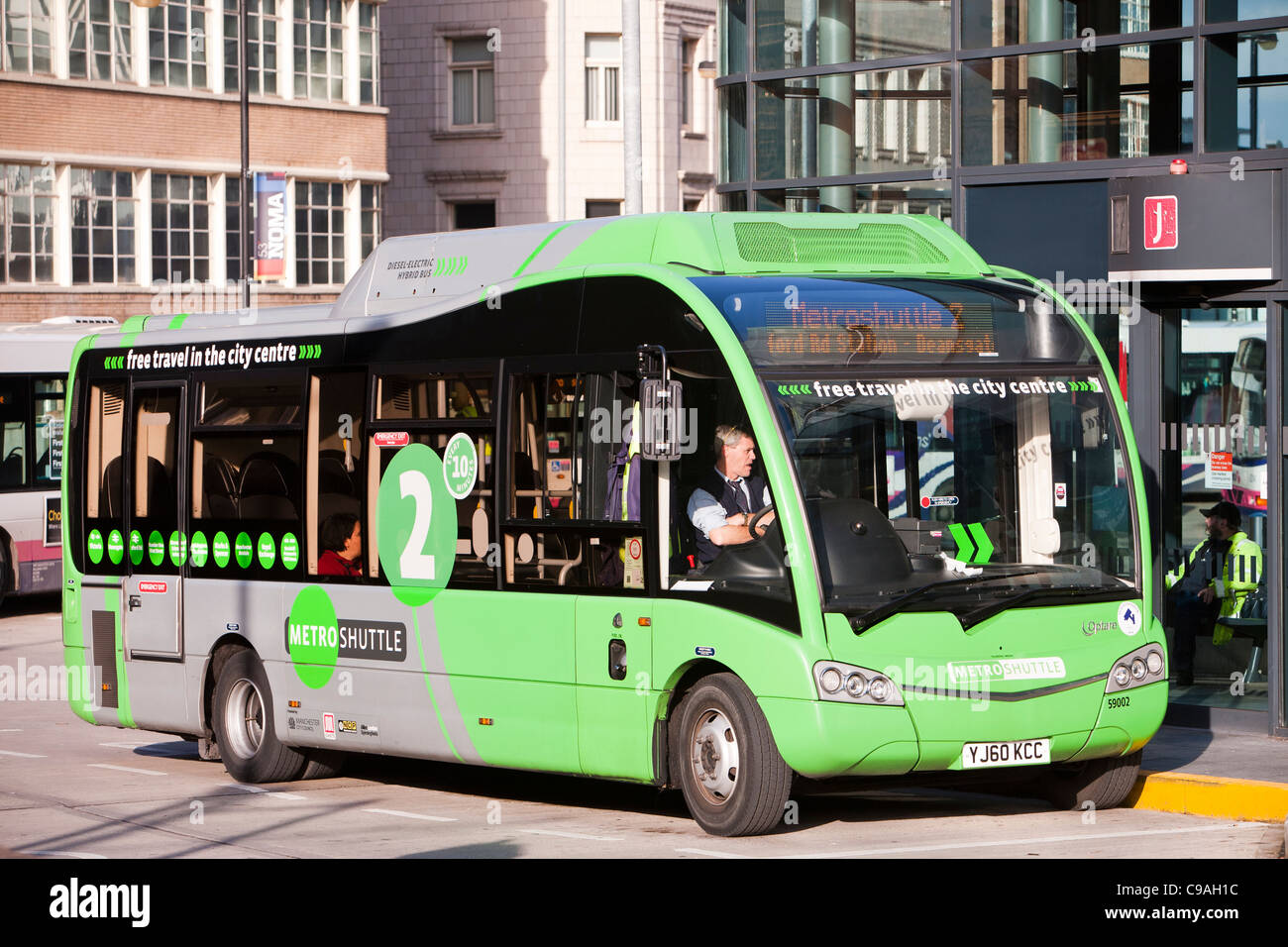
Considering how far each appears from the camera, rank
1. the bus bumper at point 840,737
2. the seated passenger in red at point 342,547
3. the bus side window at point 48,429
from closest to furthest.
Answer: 1. the bus bumper at point 840,737
2. the seated passenger in red at point 342,547
3. the bus side window at point 48,429

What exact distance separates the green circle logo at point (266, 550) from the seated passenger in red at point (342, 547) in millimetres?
542

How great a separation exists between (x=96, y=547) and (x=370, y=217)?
1260 inches

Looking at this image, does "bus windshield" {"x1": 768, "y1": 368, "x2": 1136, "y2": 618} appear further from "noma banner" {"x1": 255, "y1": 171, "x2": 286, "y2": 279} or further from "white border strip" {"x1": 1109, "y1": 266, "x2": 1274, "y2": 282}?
"noma banner" {"x1": 255, "y1": 171, "x2": 286, "y2": 279}

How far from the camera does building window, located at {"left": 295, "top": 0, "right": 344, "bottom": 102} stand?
45.2 meters

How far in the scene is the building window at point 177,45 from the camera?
42.1m

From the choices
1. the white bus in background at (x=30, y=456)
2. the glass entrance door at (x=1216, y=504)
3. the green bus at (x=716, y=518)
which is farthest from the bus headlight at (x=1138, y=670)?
the white bus in background at (x=30, y=456)

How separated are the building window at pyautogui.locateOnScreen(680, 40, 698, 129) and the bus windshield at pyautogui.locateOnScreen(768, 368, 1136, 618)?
4222cm

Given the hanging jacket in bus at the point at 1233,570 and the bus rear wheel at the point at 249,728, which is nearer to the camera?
the bus rear wheel at the point at 249,728

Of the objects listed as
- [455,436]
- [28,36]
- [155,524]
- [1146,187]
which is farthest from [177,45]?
[455,436]

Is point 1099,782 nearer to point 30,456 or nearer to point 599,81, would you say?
point 30,456

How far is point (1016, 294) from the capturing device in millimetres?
11680

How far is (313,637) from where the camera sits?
13.7m

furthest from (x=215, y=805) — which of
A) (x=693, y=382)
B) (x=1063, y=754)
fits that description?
(x=1063, y=754)

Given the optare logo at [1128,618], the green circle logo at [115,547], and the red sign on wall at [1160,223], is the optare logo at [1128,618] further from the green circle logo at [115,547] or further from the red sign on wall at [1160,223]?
the green circle logo at [115,547]
